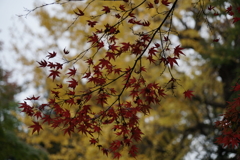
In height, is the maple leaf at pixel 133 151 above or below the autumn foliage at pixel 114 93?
below

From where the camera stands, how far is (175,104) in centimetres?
591

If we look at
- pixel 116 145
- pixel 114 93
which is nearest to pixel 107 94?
pixel 114 93

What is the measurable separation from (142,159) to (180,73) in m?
2.23

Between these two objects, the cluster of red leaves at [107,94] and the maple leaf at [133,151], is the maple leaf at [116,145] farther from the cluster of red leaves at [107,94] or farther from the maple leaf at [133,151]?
the maple leaf at [133,151]

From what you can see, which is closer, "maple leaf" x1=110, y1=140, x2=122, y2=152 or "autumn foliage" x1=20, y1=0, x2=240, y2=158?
"autumn foliage" x1=20, y1=0, x2=240, y2=158

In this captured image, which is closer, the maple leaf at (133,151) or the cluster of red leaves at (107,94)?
the cluster of red leaves at (107,94)

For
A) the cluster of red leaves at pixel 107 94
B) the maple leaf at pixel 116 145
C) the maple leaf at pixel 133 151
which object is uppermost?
the cluster of red leaves at pixel 107 94

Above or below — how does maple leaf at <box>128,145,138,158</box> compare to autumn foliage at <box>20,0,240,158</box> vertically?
below

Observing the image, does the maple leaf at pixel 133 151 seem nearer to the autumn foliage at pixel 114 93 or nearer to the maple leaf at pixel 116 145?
the autumn foliage at pixel 114 93

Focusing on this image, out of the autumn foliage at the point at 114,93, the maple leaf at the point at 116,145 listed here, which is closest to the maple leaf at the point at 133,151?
the autumn foliage at the point at 114,93

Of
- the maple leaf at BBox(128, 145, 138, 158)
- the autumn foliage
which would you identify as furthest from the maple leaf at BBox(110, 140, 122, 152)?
the maple leaf at BBox(128, 145, 138, 158)

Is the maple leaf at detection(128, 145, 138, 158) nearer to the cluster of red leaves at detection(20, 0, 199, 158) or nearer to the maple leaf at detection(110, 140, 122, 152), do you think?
the cluster of red leaves at detection(20, 0, 199, 158)

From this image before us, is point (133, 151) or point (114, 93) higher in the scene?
point (114, 93)

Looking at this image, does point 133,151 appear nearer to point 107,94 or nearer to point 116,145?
point 116,145
